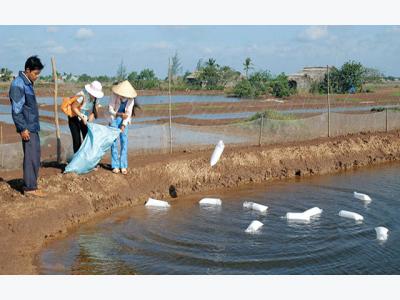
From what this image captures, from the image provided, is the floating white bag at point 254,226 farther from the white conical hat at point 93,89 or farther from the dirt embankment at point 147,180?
the white conical hat at point 93,89

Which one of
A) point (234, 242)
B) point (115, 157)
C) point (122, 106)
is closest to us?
point (234, 242)

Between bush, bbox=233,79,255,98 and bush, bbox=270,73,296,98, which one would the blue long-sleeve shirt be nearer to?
bush, bbox=233,79,255,98

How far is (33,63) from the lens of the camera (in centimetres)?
704

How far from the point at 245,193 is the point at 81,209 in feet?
Result: 11.0

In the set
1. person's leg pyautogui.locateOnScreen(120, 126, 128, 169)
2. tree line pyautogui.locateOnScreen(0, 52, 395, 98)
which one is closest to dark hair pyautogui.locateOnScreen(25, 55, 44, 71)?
person's leg pyautogui.locateOnScreen(120, 126, 128, 169)

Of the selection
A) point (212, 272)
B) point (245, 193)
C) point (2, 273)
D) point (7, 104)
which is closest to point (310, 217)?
point (245, 193)

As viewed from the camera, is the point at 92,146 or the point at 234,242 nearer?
the point at 234,242

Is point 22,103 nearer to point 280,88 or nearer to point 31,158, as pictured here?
point 31,158

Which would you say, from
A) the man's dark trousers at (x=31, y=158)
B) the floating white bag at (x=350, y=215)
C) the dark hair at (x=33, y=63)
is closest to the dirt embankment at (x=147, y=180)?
the man's dark trousers at (x=31, y=158)

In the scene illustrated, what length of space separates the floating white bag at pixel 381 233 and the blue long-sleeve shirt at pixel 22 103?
514 centimetres

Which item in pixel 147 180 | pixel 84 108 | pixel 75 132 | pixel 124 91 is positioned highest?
pixel 124 91

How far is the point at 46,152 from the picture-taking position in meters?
11.3

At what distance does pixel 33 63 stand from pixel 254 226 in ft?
12.9

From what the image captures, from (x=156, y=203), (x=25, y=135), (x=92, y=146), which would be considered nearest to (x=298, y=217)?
(x=156, y=203)
